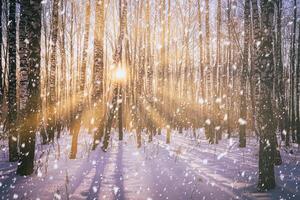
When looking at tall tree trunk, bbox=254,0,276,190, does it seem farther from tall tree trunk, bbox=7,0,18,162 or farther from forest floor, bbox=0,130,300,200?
tall tree trunk, bbox=7,0,18,162

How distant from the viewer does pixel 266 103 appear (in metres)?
6.20

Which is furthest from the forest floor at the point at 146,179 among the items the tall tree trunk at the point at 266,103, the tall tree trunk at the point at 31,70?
the tall tree trunk at the point at 31,70

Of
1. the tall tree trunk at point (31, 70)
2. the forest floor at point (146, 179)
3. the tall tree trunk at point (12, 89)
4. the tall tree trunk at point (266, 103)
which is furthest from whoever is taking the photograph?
the tall tree trunk at point (12, 89)

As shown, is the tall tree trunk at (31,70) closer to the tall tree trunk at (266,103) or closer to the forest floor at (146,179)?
the forest floor at (146,179)

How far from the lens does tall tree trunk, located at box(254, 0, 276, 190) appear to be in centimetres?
621

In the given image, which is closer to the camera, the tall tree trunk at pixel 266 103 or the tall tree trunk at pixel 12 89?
the tall tree trunk at pixel 266 103

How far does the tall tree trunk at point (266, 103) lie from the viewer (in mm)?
6215

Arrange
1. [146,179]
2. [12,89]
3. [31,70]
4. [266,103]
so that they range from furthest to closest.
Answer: [12,89], [146,179], [31,70], [266,103]

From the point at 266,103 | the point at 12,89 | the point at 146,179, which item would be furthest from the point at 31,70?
the point at 266,103

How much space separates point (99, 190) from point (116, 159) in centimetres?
389

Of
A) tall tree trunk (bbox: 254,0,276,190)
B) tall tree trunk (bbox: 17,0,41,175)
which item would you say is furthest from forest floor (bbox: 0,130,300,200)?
tall tree trunk (bbox: 17,0,41,175)

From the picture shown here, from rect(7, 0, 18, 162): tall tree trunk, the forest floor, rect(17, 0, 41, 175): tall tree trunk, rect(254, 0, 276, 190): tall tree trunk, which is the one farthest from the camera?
rect(7, 0, 18, 162): tall tree trunk

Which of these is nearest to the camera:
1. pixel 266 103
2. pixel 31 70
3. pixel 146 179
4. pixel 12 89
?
pixel 266 103

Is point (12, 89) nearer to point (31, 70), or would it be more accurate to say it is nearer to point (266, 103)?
point (31, 70)
